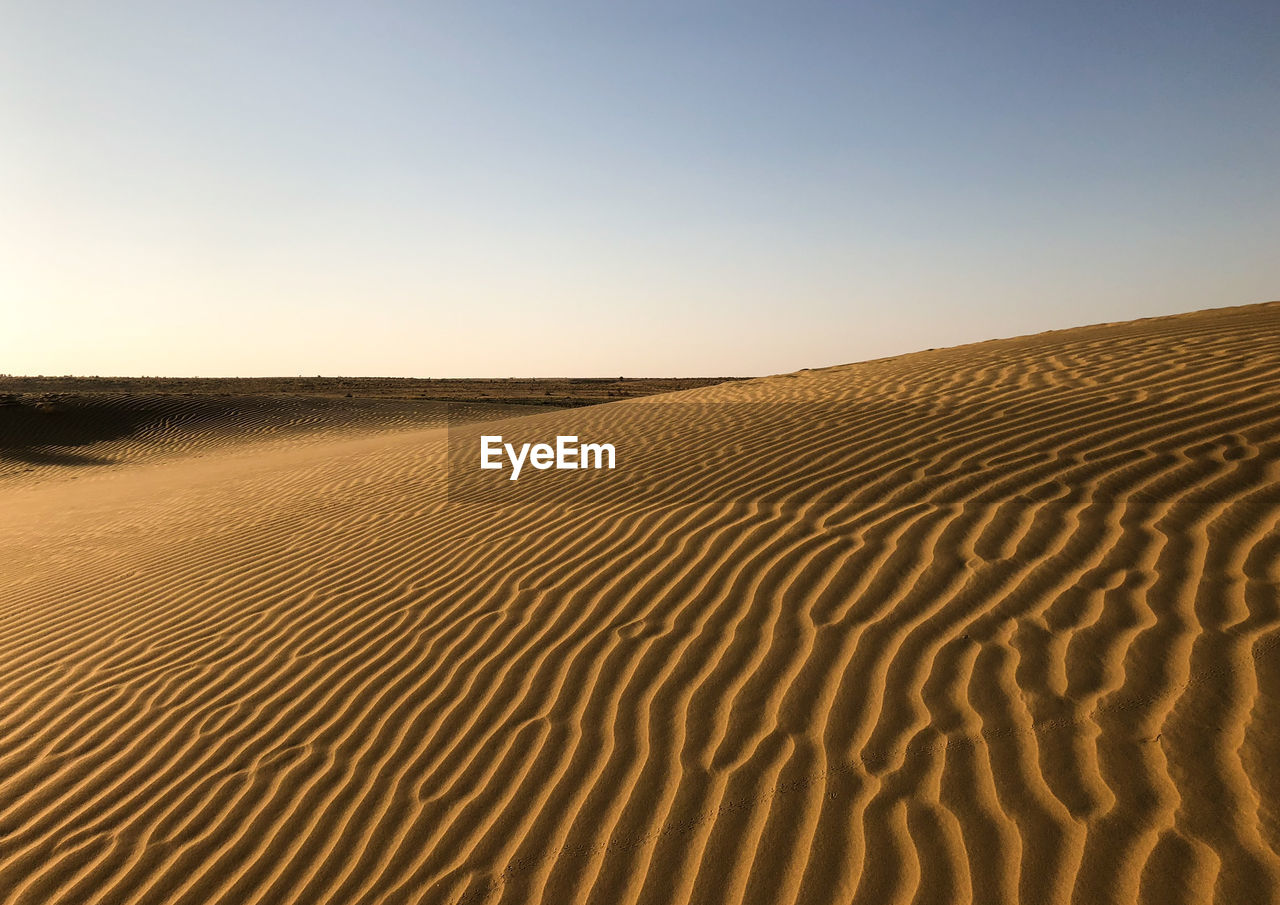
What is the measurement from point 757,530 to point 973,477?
5.04 feet

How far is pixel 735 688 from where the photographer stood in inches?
134

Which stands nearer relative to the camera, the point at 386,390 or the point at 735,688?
the point at 735,688

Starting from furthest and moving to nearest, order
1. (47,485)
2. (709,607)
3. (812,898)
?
(47,485) < (709,607) < (812,898)

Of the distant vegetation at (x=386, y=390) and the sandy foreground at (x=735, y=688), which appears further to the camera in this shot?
the distant vegetation at (x=386, y=390)

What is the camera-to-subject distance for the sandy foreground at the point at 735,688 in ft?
8.23

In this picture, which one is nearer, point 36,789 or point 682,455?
point 36,789

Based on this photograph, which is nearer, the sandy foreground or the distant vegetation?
the sandy foreground

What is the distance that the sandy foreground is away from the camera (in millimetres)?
2510

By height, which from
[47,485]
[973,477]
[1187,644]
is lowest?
[47,485]

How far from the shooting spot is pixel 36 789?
3617 millimetres

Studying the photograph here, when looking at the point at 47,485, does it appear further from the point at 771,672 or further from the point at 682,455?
the point at 771,672

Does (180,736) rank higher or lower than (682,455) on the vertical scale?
lower

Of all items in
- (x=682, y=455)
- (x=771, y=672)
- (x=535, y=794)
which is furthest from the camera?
(x=682, y=455)

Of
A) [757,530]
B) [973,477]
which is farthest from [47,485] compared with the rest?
[973,477]
